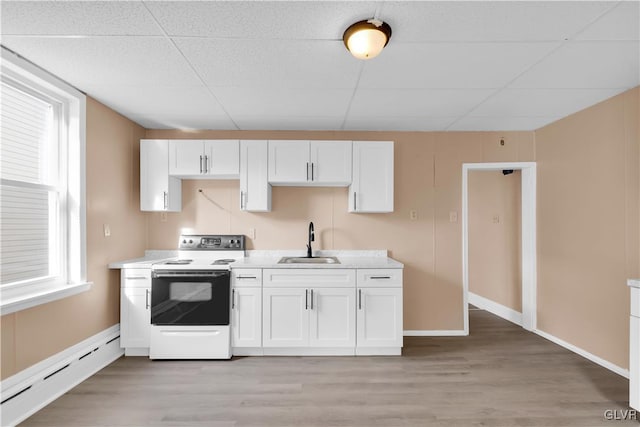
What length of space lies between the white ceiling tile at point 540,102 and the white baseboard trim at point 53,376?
4047 millimetres

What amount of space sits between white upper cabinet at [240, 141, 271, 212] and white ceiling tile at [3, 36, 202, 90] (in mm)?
1006

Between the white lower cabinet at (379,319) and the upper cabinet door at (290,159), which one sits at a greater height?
the upper cabinet door at (290,159)

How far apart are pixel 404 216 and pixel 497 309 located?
213cm

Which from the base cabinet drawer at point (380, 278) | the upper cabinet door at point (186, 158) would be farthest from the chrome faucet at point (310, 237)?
the upper cabinet door at point (186, 158)

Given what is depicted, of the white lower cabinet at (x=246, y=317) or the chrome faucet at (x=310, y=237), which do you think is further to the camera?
the chrome faucet at (x=310, y=237)

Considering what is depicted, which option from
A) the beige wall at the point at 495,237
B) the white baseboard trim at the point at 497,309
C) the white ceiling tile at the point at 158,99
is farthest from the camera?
the beige wall at the point at 495,237

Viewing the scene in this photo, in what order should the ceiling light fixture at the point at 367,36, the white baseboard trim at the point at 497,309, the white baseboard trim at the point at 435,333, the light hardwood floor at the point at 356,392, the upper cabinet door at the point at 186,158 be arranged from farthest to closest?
the white baseboard trim at the point at 497,309
the white baseboard trim at the point at 435,333
the upper cabinet door at the point at 186,158
the light hardwood floor at the point at 356,392
the ceiling light fixture at the point at 367,36

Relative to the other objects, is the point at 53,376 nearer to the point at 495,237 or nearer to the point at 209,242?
the point at 209,242

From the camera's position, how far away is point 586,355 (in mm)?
3088

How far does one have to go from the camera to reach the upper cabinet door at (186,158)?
347 centimetres

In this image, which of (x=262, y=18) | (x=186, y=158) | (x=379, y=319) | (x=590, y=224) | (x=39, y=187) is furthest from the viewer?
(x=186, y=158)

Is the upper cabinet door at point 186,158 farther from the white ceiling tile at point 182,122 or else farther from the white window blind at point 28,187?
the white window blind at point 28,187

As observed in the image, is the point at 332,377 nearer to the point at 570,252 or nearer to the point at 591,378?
the point at 591,378
